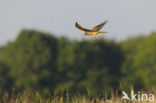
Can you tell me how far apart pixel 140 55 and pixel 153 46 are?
105 inches

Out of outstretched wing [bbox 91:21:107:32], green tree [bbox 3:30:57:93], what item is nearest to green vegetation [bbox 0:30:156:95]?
green tree [bbox 3:30:57:93]

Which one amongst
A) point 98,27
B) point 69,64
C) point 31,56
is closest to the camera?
point 98,27

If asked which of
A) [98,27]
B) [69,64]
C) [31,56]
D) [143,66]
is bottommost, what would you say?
[143,66]

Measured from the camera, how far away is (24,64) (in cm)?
7206

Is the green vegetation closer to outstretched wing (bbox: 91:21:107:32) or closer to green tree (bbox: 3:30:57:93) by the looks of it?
green tree (bbox: 3:30:57:93)

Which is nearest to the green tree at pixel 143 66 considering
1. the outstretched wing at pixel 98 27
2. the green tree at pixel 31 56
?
the green tree at pixel 31 56

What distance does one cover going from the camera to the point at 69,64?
74.6 meters

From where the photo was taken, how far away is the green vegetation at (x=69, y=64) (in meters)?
70.7

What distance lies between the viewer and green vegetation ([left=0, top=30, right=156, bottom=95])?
70.7 meters

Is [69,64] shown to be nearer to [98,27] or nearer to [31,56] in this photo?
[31,56]

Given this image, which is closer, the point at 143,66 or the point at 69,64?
the point at 143,66

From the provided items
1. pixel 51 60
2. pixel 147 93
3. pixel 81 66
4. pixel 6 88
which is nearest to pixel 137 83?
pixel 81 66

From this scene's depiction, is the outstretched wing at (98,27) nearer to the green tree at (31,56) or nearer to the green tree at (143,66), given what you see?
the green tree at (143,66)

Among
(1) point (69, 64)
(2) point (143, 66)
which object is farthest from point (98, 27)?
(1) point (69, 64)
